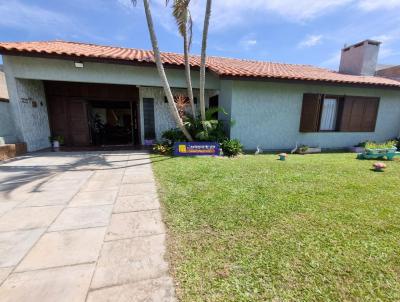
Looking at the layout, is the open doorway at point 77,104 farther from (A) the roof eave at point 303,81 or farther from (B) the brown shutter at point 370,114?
(B) the brown shutter at point 370,114

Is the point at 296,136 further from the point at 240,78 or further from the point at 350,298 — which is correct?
the point at 350,298

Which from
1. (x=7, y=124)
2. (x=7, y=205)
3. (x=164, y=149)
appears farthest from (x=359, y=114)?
(x=7, y=124)

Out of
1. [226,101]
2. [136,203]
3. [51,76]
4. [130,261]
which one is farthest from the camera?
[226,101]

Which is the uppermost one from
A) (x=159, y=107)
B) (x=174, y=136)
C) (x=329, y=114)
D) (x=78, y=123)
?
(x=159, y=107)

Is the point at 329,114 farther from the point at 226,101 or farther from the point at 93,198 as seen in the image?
the point at 93,198

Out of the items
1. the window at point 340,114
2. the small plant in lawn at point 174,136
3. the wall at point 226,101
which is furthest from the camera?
the window at point 340,114

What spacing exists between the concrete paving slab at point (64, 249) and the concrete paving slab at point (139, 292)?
0.50 m

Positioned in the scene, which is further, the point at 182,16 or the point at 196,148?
the point at 196,148

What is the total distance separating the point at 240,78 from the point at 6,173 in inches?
304

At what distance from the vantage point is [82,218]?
2.92 meters

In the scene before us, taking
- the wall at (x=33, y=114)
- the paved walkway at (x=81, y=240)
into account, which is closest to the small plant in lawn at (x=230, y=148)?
the paved walkway at (x=81, y=240)

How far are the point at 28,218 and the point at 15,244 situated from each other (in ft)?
2.19

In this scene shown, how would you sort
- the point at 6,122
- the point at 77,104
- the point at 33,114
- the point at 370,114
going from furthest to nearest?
the point at 370,114 → the point at 77,104 → the point at 33,114 → the point at 6,122

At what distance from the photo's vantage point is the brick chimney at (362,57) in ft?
37.4
